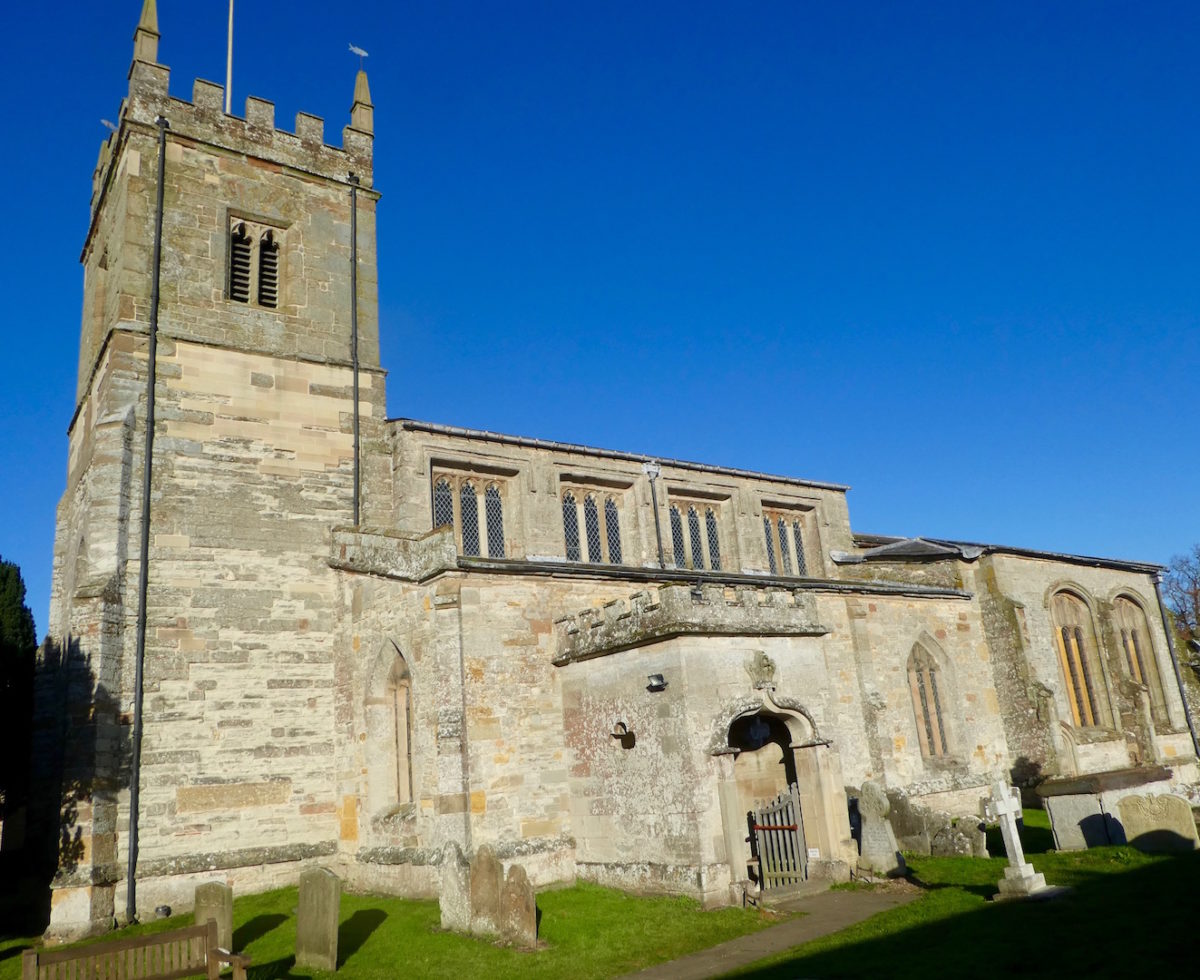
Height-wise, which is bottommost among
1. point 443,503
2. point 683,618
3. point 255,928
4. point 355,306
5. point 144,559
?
point 255,928

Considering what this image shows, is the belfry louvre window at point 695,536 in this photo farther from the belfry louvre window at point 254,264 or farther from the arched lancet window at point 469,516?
the belfry louvre window at point 254,264

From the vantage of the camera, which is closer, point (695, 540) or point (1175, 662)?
point (695, 540)

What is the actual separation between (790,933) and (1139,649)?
74.1 ft

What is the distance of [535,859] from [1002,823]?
7693 mm

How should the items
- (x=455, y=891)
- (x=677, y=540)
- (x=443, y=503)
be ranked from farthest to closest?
(x=677, y=540) → (x=443, y=503) → (x=455, y=891)

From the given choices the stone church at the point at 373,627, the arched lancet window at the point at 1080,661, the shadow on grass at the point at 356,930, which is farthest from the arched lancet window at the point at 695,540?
the shadow on grass at the point at 356,930

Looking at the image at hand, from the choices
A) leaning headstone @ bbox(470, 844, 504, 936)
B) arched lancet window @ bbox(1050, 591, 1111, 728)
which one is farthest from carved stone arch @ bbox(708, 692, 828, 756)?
arched lancet window @ bbox(1050, 591, 1111, 728)

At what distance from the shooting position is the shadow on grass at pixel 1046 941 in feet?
30.7

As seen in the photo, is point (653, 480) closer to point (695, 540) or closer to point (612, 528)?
point (612, 528)

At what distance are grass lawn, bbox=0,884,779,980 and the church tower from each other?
2.06m

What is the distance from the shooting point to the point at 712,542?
26609mm

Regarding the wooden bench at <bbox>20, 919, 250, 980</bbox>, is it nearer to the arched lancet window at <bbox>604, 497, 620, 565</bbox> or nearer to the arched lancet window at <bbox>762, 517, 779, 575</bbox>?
the arched lancet window at <bbox>604, 497, 620, 565</bbox>

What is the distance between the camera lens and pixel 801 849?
15109 millimetres

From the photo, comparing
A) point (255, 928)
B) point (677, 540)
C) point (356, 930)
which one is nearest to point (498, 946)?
point (356, 930)
